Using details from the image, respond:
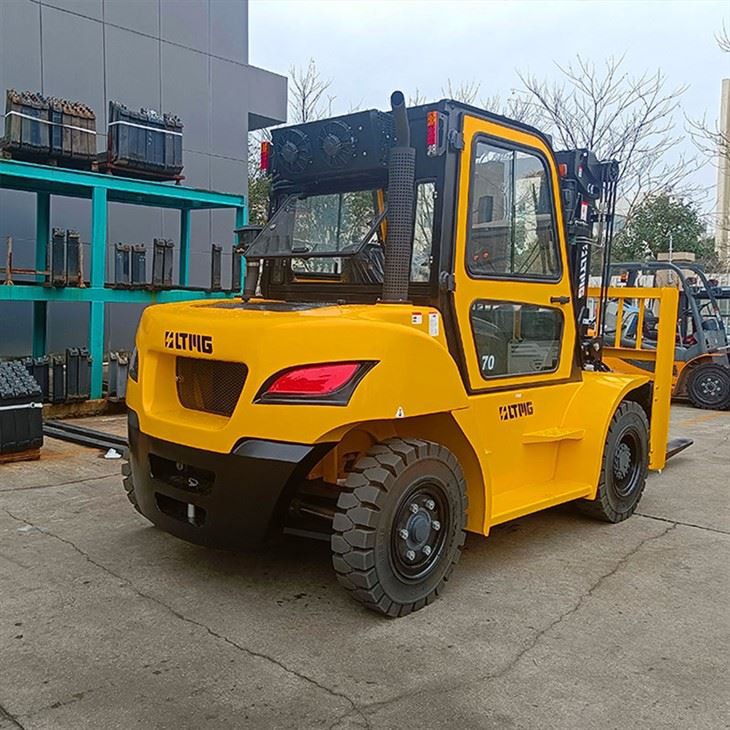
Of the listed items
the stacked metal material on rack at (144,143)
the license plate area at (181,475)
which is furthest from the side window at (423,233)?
the stacked metal material on rack at (144,143)

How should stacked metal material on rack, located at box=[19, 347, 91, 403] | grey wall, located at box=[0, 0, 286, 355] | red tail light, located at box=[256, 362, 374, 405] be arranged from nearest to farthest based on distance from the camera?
red tail light, located at box=[256, 362, 374, 405] < stacked metal material on rack, located at box=[19, 347, 91, 403] < grey wall, located at box=[0, 0, 286, 355]

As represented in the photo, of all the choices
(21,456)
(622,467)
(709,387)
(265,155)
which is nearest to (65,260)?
(21,456)

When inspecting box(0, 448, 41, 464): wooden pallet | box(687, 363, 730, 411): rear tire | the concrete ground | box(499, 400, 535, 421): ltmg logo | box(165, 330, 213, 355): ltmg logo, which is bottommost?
the concrete ground

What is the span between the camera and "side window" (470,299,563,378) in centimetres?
420

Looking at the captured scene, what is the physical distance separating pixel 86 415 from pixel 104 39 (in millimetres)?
6351

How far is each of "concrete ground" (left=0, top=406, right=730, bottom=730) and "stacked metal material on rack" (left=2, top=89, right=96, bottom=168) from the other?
5171 mm

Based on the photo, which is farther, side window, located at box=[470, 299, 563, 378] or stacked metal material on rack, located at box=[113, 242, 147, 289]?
stacked metal material on rack, located at box=[113, 242, 147, 289]

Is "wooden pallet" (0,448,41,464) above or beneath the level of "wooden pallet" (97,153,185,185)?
beneath

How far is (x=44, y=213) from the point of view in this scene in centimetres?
1012

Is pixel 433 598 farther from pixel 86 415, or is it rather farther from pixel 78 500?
pixel 86 415

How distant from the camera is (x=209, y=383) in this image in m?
3.77

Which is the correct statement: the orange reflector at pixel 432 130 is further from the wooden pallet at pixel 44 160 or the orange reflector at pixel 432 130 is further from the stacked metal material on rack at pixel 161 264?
the wooden pallet at pixel 44 160

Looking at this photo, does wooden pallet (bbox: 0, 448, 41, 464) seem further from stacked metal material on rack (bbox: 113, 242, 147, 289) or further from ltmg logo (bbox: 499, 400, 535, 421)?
ltmg logo (bbox: 499, 400, 535, 421)

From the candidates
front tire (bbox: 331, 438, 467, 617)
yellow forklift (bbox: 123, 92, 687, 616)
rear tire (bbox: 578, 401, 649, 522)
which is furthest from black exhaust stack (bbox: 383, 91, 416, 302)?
rear tire (bbox: 578, 401, 649, 522)
